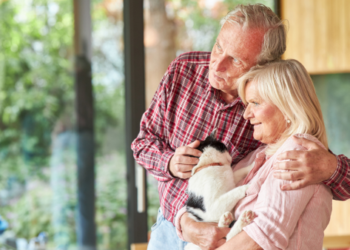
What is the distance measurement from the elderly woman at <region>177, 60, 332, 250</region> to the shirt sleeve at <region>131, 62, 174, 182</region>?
1.22ft

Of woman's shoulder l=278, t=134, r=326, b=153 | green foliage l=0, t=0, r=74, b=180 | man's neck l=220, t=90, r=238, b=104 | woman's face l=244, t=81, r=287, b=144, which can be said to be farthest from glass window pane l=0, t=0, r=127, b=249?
woman's shoulder l=278, t=134, r=326, b=153

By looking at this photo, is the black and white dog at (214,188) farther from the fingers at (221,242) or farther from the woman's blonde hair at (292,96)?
the woman's blonde hair at (292,96)

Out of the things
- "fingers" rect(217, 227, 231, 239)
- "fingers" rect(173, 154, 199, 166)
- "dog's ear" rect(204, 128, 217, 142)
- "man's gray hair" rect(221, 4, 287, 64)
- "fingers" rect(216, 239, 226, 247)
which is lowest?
"fingers" rect(216, 239, 226, 247)

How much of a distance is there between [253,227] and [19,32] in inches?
88.0

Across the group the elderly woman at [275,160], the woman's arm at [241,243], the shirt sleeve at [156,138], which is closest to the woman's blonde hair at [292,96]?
the elderly woman at [275,160]

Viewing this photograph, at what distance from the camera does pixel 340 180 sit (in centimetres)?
110

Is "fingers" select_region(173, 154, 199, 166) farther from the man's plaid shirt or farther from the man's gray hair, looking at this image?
the man's gray hair

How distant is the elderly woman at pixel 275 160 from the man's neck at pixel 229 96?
0.14 meters

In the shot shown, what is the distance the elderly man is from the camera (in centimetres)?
115

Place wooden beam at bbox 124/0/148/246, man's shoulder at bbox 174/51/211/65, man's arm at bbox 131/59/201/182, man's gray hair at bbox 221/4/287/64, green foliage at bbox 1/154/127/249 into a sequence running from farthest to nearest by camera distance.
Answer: green foliage at bbox 1/154/127/249 < wooden beam at bbox 124/0/148/246 < man's shoulder at bbox 174/51/211/65 < man's arm at bbox 131/59/201/182 < man's gray hair at bbox 221/4/287/64

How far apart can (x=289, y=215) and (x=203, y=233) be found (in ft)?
1.04

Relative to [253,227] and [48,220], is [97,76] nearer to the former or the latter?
[48,220]

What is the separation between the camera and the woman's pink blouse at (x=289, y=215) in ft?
3.34

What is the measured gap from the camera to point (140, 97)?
248cm
